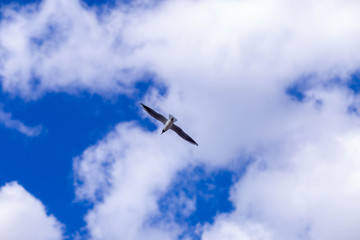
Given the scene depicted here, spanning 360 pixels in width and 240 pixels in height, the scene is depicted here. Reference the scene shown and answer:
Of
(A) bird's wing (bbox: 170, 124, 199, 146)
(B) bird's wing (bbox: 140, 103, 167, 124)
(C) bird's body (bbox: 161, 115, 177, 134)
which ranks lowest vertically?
(C) bird's body (bbox: 161, 115, 177, 134)

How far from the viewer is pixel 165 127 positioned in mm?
110750

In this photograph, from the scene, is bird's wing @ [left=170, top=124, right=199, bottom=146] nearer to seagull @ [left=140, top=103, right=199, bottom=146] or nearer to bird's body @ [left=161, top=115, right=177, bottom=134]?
seagull @ [left=140, top=103, right=199, bottom=146]

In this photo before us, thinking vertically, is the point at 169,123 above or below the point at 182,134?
below

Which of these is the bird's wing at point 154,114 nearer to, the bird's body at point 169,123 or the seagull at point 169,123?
the seagull at point 169,123

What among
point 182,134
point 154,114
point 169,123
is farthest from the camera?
point 182,134

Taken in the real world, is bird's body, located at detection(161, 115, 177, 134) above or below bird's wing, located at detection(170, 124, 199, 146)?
below

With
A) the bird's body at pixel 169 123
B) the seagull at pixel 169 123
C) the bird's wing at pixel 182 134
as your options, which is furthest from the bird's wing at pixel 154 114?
the bird's wing at pixel 182 134

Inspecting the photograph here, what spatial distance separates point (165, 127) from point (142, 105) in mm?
6341

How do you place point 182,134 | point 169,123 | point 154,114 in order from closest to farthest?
point 169,123 → point 154,114 → point 182,134

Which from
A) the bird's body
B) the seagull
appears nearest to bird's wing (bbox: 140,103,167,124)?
the seagull

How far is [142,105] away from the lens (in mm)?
110938

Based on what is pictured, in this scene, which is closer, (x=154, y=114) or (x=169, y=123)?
(x=169, y=123)

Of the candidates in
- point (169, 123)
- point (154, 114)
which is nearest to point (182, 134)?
point (169, 123)

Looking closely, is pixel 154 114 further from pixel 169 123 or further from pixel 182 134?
pixel 182 134
